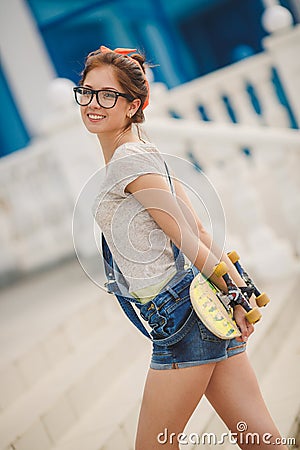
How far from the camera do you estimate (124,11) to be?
11.4m

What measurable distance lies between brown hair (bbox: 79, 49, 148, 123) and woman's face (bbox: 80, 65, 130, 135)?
1cm

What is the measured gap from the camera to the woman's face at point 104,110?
6.42ft

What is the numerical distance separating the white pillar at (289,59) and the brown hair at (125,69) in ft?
12.6

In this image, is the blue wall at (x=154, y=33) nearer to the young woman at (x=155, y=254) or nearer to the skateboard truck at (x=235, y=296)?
the young woman at (x=155, y=254)

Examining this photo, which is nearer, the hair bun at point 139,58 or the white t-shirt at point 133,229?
the white t-shirt at point 133,229

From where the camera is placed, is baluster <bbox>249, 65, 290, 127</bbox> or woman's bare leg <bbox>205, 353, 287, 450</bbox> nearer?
woman's bare leg <bbox>205, 353, 287, 450</bbox>

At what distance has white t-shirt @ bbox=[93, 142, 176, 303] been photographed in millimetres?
1868

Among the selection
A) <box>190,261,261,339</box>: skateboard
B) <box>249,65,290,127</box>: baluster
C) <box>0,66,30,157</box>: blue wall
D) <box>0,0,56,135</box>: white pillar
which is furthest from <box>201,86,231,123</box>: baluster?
<box>190,261,261,339</box>: skateboard

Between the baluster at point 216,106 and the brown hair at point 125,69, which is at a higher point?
the brown hair at point 125,69

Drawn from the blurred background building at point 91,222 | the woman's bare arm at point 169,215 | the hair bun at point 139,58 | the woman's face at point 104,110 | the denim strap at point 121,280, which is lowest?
the blurred background building at point 91,222

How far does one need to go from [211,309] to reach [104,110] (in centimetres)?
61

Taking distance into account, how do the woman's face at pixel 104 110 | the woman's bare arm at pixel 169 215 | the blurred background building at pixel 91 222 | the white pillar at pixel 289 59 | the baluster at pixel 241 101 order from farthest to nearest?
the baluster at pixel 241 101 < the white pillar at pixel 289 59 < the blurred background building at pixel 91 222 < the woman's face at pixel 104 110 < the woman's bare arm at pixel 169 215

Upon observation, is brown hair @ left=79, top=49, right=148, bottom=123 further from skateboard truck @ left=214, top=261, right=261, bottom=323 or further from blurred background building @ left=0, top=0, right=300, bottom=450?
skateboard truck @ left=214, top=261, right=261, bottom=323

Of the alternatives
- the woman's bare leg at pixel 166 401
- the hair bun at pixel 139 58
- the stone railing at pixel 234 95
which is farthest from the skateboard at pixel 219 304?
the stone railing at pixel 234 95
